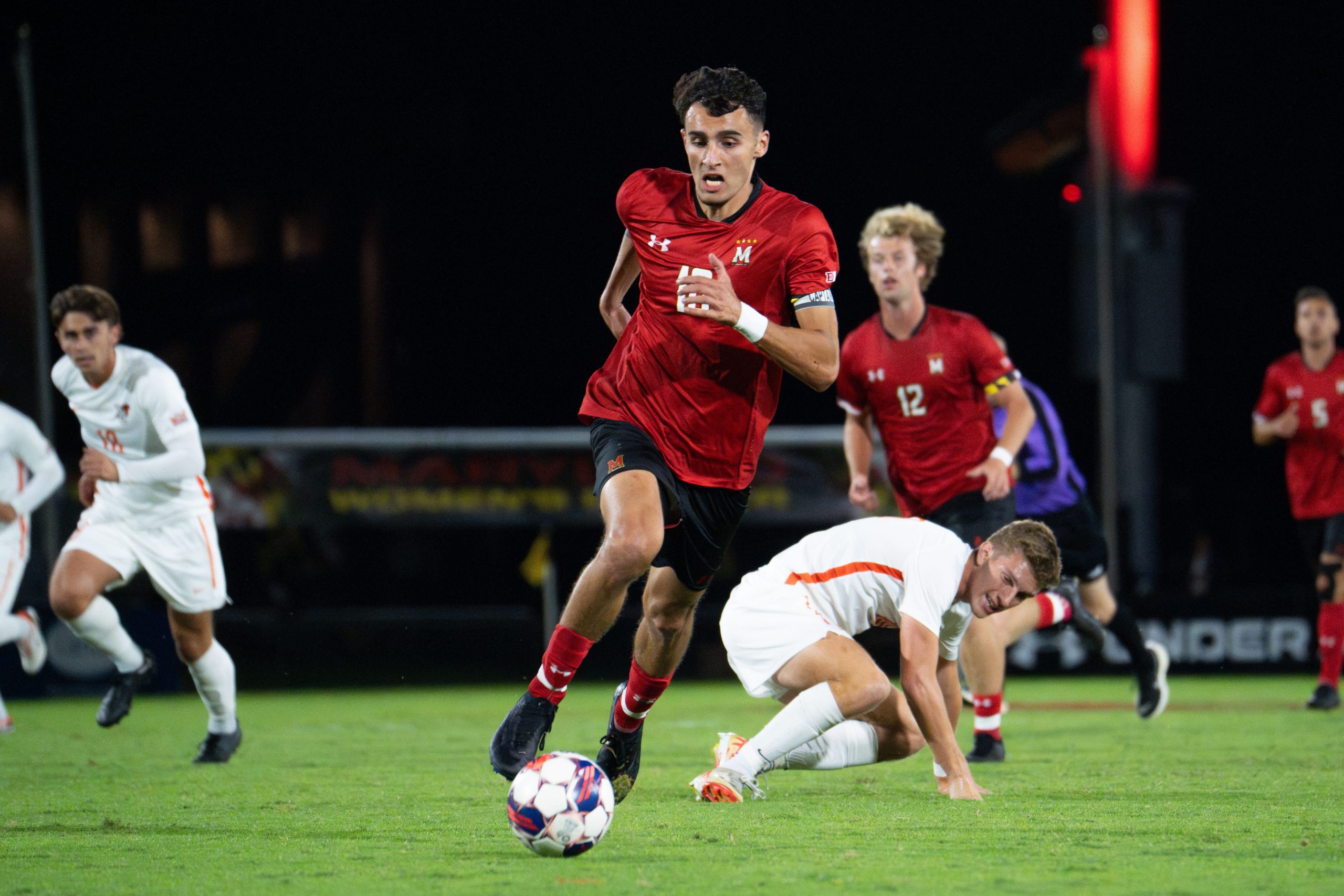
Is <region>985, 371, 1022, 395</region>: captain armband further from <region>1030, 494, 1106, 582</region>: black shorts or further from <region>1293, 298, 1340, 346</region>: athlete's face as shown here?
<region>1293, 298, 1340, 346</region>: athlete's face

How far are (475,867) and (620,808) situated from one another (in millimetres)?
1179

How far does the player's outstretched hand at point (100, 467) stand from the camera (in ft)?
20.3

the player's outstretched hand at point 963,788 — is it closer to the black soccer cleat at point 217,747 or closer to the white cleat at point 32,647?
the black soccer cleat at point 217,747

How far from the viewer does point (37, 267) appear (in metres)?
11.1

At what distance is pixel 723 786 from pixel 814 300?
1.58 meters

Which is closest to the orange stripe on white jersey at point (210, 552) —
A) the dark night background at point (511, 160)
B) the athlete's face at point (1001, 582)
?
the athlete's face at point (1001, 582)

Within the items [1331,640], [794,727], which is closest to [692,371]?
[794,727]

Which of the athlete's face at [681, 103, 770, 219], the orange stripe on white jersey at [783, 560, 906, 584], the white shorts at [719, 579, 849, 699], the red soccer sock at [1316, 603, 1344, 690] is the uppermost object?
the athlete's face at [681, 103, 770, 219]

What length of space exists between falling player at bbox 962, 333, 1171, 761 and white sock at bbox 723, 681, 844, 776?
1959 millimetres

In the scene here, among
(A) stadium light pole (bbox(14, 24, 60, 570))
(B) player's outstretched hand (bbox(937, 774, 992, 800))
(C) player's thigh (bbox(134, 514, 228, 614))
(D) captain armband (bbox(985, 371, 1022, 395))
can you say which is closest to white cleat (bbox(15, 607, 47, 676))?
(C) player's thigh (bbox(134, 514, 228, 614))

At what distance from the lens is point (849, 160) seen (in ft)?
64.9

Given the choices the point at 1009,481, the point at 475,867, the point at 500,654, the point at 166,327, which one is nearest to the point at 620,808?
the point at 475,867

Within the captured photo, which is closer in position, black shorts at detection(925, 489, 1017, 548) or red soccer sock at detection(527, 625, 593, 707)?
red soccer sock at detection(527, 625, 593, 707)

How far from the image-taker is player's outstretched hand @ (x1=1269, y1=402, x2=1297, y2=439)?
9.20 m
